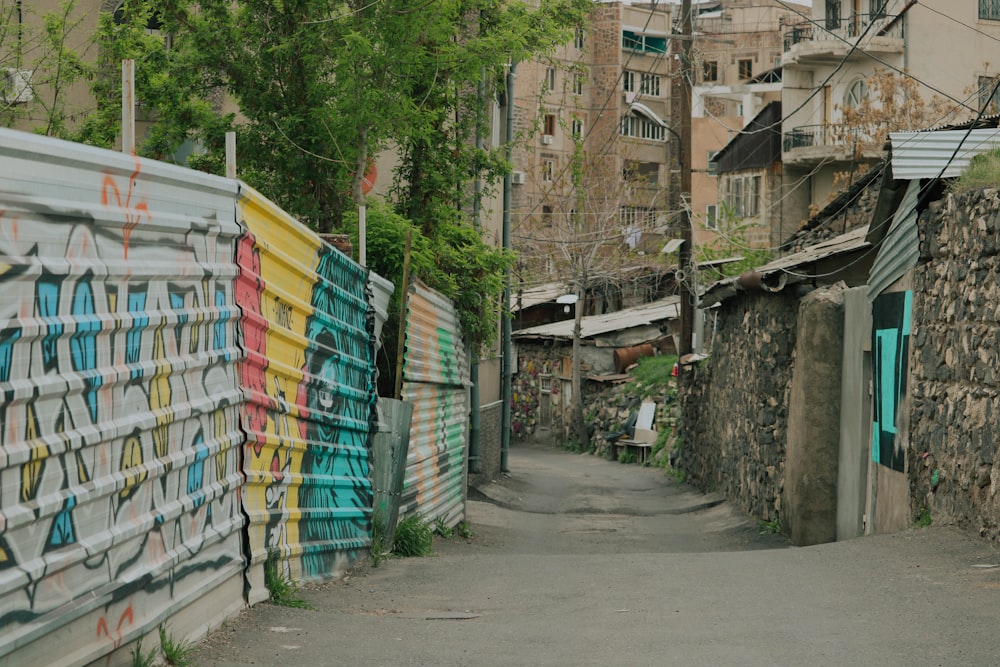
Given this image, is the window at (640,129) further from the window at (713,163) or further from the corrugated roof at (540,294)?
the corrugated roof at (540,294)

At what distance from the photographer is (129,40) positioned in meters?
15.5

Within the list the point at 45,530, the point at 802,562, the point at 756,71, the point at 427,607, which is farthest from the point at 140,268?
the point at 756,71

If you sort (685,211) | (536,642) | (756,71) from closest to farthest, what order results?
(536,642) < (685,211) < (756,71)

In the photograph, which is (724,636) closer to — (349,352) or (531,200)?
(349,352)

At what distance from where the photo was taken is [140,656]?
485 cm

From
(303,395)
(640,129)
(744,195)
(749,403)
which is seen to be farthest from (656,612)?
(640,129)

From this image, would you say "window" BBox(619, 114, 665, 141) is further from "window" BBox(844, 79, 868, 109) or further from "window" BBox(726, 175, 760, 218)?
"window" BBox(844, 79, 868, 109)

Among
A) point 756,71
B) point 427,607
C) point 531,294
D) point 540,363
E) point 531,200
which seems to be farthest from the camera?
point 756,71

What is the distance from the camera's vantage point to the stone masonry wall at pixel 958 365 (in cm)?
909

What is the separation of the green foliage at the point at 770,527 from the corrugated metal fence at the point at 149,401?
844cm

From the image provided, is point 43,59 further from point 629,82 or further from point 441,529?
point 629,82

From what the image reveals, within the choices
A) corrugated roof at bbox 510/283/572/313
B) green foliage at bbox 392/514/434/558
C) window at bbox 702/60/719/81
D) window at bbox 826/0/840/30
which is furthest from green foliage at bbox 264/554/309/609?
window at bbox 702/60/719/81

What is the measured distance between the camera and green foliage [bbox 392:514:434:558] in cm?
1072

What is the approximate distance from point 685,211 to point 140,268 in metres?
24.7
